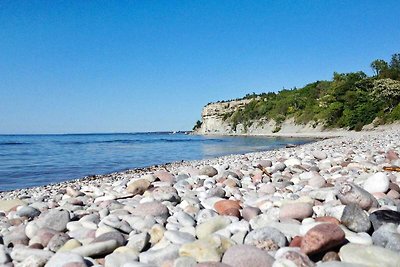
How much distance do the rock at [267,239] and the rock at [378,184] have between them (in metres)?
1.67

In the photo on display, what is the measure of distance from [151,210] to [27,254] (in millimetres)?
1105

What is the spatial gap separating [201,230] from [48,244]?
110 centimetres

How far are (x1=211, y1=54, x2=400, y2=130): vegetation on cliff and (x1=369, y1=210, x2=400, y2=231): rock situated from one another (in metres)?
33.5

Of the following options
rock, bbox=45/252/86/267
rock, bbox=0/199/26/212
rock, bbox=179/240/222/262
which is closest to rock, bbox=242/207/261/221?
rock, bbox=179/240/222/262

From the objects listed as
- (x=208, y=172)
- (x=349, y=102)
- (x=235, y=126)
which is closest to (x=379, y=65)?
(x=349, y=102)

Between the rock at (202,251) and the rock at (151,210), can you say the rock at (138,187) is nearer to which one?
the rock at (151,210)

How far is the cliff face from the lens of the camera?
172 ft

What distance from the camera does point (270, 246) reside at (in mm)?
2273

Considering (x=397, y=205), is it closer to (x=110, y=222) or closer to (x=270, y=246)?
(x=270, y=246)

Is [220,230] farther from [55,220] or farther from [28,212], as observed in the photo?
[28,212]

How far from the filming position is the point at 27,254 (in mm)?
2398

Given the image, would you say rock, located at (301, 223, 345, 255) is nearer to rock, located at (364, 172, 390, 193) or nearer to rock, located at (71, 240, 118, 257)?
rock, located at (71, 240, 118, 257)

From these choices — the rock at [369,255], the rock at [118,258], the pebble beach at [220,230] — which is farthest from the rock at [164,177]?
the rock at [369,255]

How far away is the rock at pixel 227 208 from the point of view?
3.14m
